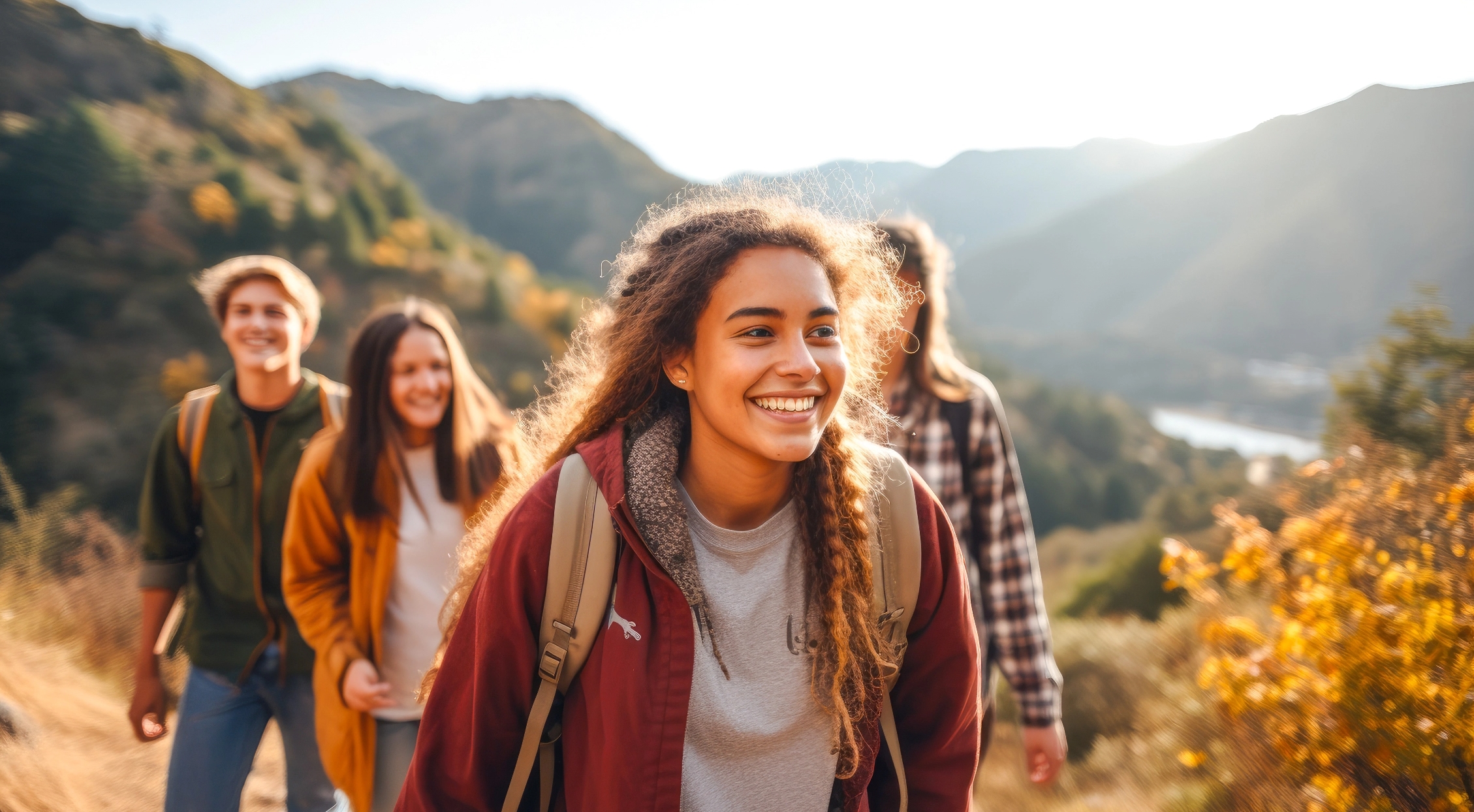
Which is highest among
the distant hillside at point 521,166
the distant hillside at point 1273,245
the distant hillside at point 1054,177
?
the distant hillside at point 521,166

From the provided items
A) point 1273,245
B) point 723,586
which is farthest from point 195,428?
point 1273,245

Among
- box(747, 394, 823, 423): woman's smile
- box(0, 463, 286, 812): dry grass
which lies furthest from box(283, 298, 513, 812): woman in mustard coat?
box(0, 463, 286, 812): dry grass

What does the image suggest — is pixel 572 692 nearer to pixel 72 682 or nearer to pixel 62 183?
pixel 72 682

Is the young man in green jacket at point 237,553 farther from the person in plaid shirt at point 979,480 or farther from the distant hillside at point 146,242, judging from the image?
the distant hillside at point 146,242

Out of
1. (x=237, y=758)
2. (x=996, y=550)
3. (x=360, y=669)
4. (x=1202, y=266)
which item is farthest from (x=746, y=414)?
(x=1202, y=266)

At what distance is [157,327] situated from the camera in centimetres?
2009

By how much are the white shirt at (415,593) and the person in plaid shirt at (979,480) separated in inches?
56.6

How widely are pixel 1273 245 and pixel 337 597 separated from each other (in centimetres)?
6872

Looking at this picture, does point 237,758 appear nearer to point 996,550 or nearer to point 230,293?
point 230,293

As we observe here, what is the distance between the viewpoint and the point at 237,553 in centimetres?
254

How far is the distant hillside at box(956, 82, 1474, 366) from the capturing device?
1736 cm

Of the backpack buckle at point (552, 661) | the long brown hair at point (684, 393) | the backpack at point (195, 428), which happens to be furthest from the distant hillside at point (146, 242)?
the backpack buckle at point (552, 661)

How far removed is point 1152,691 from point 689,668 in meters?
4.12

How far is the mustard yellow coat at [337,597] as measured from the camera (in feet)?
7.39
